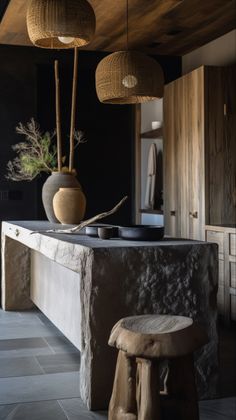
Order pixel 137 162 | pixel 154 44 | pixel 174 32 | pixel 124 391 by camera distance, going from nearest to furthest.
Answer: pixel 124 391
pixel 174 32
pixel 154 44
pixel 137 162

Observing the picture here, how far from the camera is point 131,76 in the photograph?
11.2 ft

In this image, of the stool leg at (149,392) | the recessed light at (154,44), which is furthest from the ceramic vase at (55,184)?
the stool leg at (149,392)

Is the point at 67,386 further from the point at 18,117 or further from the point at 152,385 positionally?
the point at 18,117

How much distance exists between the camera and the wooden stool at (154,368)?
1.81 m

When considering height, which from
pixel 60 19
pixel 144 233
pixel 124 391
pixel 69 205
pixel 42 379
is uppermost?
pixel 60 19

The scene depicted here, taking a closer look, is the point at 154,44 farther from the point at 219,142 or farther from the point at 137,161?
the point at 219,142

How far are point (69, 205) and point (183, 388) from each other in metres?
2.11

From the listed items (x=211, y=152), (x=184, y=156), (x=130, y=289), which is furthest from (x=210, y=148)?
(x=130, y=289)

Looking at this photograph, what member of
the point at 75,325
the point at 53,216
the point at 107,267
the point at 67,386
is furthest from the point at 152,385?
the point at 53,216

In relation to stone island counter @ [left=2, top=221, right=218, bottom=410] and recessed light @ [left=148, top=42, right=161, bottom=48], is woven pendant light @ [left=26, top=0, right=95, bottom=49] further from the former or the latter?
recessed light @ [left=148, top=42, right=161, bottom=48]

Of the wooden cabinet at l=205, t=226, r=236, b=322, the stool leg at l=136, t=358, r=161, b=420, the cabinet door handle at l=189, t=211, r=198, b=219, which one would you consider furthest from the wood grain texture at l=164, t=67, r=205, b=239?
the stool leg at l=136, t=358, r=161, b=420

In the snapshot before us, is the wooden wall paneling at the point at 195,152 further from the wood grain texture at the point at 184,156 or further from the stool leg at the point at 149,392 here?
the stool leg at the point at 149,392

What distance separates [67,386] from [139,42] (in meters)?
3.64

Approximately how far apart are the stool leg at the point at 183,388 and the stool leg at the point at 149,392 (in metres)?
0.12
